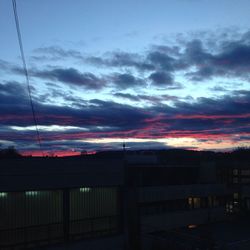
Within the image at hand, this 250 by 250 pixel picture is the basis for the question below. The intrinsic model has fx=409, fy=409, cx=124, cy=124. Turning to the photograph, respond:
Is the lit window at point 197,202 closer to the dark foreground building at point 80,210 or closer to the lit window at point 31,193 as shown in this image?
the dark foreground building at point 80,210

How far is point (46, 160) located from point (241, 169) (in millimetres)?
25973

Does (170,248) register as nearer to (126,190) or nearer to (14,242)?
(126,190)

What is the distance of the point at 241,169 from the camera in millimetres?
40594

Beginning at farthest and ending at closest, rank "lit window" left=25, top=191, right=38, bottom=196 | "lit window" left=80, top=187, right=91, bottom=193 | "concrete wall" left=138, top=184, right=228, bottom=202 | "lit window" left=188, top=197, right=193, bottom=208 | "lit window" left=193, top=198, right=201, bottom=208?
"lit window" left=193, top=198, right=201, bottom=208 → "lit window" left=188, top=197, right=193, bottom=208 → "concrete wall" left=138, top=184, right=228, bottom=202 → "lit window" left=80, top=187, right=91, bottom=193 → "lit window" left=25, top=191, right=38, bottom=196

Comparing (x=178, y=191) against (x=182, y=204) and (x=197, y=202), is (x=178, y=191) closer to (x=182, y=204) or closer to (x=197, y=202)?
(x=182, y=204)

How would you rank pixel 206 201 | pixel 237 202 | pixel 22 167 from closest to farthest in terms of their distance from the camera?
pixel 22 167, pixel 206 201, pixel 237 202

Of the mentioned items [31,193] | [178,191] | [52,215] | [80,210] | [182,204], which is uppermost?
[31,193]

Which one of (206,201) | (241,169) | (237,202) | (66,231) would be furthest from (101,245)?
(241,169)

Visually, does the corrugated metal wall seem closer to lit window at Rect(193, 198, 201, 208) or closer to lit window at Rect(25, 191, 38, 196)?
lit window at Rect(25, 191, 38, 196)

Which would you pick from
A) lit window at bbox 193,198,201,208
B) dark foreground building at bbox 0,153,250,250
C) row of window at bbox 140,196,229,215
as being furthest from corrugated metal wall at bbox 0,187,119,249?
lit window at bbox 193,198,201,208

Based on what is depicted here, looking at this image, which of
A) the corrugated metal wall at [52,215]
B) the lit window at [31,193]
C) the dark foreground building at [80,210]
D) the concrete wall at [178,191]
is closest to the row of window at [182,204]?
the dark foreground building at [80,210]

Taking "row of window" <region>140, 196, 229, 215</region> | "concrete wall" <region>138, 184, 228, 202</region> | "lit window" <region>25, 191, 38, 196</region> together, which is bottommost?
"row of window" <region>140, 196, 229, 215</region>

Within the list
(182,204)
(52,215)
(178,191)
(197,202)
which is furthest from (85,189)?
(197,202)

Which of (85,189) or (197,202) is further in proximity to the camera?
(197,202)
